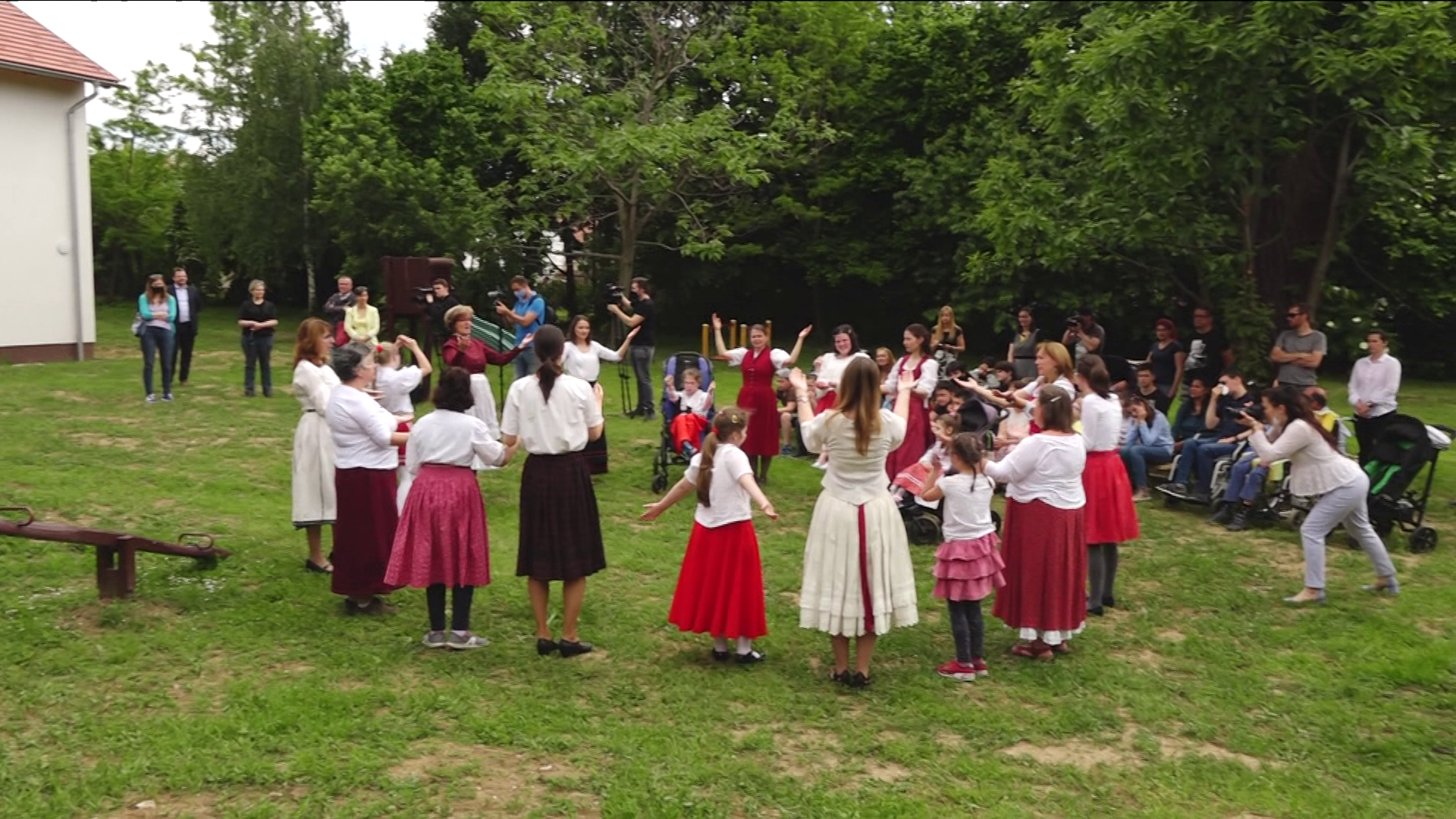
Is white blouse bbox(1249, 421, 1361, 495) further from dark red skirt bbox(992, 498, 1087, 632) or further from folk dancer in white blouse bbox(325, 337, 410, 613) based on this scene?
folk dancer in white blouse bbox(325, 337, 410, 613)

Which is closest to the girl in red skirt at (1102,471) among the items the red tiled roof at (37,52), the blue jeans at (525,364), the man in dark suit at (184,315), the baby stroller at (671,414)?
the baby stroller at (671,414)

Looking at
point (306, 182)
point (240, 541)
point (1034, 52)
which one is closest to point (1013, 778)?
point (240, 541)

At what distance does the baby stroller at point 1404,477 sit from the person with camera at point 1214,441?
133 centimetres

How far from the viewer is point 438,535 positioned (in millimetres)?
6516

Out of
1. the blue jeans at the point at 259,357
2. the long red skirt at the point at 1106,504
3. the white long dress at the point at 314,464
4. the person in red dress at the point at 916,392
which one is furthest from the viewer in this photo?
the blue jeans at the point at 259,357

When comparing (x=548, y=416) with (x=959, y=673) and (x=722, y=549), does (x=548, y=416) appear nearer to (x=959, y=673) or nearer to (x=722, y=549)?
(x=722, y=549)

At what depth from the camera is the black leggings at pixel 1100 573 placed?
25.9 ft

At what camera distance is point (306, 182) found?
1202 inches

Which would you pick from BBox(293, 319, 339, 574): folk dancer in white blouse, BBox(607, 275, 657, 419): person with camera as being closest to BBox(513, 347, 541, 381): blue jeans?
BBox(607, 275, 657, 419): person with camera

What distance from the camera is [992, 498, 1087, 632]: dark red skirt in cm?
676

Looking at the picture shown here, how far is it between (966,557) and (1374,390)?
6461 mm

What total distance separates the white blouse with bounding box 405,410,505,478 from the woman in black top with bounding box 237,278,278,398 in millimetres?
10204

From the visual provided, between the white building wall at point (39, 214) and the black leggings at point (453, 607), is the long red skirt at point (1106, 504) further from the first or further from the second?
the white building wall at point (39, 214)

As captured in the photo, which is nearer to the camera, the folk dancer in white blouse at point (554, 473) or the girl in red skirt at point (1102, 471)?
the folk dancer in white blouse at point (554, 473)
